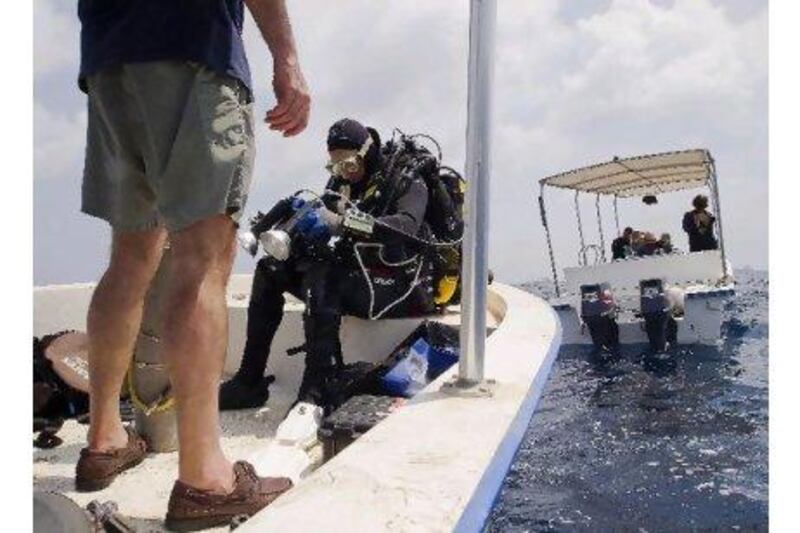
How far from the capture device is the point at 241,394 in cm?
309

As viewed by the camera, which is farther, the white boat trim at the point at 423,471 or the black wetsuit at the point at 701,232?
the black wetsuit at the point at 701,232

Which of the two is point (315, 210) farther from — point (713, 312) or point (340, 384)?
point (713, 312)

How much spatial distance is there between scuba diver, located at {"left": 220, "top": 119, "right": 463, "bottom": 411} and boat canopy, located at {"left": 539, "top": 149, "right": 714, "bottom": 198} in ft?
30.4

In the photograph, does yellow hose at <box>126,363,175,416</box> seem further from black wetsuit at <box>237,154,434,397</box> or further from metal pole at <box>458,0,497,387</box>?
metal pole at <box>458,0,497,387</box>

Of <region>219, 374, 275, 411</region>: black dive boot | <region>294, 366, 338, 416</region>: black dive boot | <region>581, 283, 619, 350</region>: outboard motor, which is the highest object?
<region>294, 366, 338, 416</region>: black dive boot

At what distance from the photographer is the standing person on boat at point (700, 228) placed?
1247cm

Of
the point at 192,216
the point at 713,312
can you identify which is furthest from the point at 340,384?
the point at 713,312

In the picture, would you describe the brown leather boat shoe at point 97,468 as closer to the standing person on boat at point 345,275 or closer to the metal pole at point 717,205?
the standing person on boat at point 345,275

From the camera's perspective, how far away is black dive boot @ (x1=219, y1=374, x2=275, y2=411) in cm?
305

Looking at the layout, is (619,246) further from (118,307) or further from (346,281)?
(118,307)

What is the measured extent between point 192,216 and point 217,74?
0.33m

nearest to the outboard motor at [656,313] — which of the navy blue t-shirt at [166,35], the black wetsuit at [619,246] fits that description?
the black wetsuit at [619,246]

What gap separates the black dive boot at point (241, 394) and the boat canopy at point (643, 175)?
1023 cm

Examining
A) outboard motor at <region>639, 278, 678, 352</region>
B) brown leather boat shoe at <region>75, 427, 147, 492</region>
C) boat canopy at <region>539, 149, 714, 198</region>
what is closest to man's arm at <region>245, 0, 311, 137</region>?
brown leather boat shoe at <region>75, 427, 147, 492</region>
